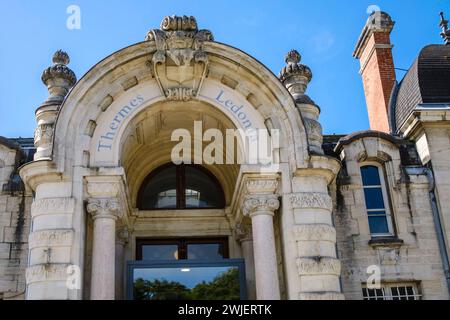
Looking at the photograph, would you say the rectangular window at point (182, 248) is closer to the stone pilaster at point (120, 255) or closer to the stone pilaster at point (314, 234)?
the stone pilaster at point (120, 255)

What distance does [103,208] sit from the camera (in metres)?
10.4

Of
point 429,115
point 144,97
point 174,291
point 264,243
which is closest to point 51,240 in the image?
point 174,291

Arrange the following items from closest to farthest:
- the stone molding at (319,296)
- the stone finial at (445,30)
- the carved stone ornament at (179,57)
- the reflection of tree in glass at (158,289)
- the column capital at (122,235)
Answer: the stone molding at (319,296) < the carved stone ornament at (179,57) < the reflection of tree in glass at (158,289) < the column capital at (122,235) < the stone finial at (445,30)

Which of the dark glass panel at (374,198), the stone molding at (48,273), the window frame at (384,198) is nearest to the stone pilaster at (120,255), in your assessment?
the stone molding at (48,273)

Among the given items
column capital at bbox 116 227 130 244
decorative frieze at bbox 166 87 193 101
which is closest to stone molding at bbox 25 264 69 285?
column capital at bbox 116 227 130 244

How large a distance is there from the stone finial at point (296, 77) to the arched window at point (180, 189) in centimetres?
351

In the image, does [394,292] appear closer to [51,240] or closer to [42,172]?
[51,240]

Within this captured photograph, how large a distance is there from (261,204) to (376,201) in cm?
372

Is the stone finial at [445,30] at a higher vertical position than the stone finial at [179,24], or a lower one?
higher

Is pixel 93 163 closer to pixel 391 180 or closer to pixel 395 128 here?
pixel 391 180

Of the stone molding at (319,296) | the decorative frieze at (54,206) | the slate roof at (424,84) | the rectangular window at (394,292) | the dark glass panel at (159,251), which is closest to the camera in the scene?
the stone molding at (319,296)

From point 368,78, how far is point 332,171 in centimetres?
961

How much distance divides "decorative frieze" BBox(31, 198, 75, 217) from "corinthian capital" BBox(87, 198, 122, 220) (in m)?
0.35

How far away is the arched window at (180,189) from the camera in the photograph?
14.2 metres
